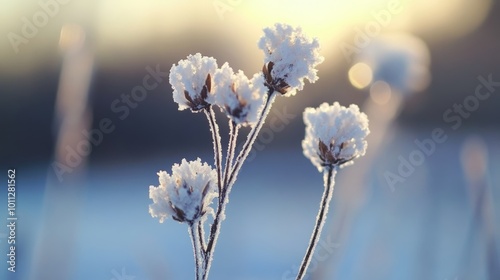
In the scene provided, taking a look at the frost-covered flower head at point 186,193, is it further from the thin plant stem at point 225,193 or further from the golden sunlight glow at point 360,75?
the golden sunlight glow at point 360,75

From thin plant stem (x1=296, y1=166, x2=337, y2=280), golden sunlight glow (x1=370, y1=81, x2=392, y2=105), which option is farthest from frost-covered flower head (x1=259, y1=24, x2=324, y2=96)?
golden sunlight glow (x1=370, y1=81, x2=392, y2=105)

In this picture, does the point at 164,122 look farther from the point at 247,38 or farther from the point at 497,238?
the point at 497,238

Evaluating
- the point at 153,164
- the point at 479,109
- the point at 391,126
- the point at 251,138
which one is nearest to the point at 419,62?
the point at 391,126

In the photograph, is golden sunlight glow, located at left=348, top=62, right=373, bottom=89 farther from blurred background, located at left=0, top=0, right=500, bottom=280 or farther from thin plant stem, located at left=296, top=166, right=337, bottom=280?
thin plant stem, located at left=296, top=166, right=337, bottom=280

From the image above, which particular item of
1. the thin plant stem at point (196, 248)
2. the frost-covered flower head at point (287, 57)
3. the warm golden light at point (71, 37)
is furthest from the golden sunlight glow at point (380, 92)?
the thin plant stem at point (196, 248)

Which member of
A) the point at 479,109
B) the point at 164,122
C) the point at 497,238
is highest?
the point at 479,109

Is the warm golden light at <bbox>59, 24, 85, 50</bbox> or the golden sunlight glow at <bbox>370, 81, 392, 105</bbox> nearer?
the warm golden light at <bbox>59, 24, 85, 50</bbox>
